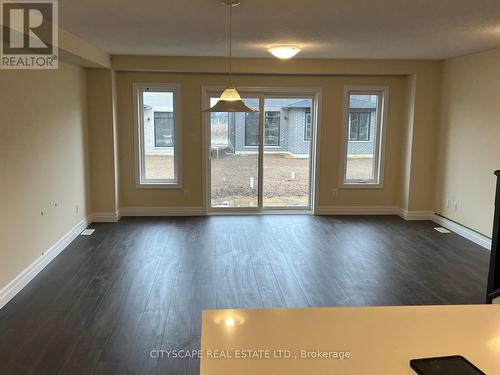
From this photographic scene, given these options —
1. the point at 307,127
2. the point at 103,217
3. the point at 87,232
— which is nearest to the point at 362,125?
the point at 307,127

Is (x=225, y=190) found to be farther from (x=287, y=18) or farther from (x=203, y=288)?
(x=287, y=18)

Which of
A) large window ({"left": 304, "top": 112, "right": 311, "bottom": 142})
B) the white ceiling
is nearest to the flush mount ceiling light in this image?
the white ceiling

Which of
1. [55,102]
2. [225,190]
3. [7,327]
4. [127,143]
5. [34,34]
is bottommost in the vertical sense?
[7,327]

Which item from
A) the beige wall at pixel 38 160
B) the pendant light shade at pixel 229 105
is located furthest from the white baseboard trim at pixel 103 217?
the pendant light shade at pixel 229 105

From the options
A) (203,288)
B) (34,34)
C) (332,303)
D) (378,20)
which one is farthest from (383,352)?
(34,34)

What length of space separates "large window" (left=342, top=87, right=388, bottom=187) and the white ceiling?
1.41 m

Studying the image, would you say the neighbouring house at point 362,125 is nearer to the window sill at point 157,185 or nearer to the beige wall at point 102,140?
the window sill at point 157,185

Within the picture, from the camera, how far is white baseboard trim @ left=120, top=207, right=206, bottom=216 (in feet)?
23.5

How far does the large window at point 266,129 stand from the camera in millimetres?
7273

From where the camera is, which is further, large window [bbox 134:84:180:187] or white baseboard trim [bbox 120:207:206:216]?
white baseboard trim [bbox 120:207:206:216]

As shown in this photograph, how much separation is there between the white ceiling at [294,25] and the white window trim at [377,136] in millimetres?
1329

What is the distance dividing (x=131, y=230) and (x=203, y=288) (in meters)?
2.48

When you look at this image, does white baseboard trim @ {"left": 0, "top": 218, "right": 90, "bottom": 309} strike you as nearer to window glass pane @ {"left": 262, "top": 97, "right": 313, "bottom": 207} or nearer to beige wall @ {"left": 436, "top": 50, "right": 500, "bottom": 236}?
window glass pane @ {"left": 262, "top": 97, "right": 313, "bottom": 207}

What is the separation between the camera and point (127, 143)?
7008 mm
